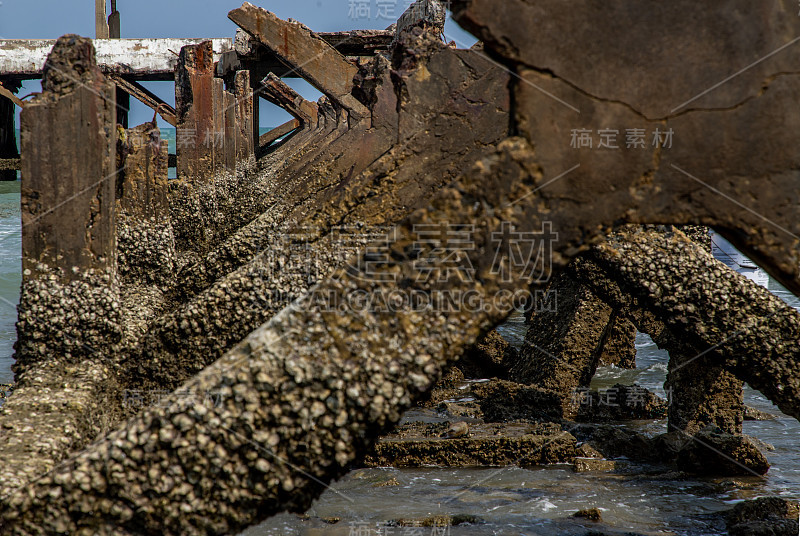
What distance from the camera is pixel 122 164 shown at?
210 inches

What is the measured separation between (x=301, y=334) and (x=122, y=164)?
3.64 m

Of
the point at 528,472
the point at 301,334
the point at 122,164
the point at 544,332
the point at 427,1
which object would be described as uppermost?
the point at 427,1

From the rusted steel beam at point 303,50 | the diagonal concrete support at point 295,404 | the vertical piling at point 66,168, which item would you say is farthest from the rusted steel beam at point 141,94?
the diagonal concrete support at point 295,404

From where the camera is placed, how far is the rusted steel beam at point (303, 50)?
8820mm

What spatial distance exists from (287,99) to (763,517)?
15077 millimetres

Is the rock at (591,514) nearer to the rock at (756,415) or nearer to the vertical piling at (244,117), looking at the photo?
the rock at (756,415)

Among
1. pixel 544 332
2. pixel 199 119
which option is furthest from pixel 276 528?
pixel 199 119

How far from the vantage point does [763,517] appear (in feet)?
12.5

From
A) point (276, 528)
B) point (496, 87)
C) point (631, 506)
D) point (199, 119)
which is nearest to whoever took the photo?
point (276, 528)

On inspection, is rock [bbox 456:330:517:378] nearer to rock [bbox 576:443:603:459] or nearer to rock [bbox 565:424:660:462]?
rock [bbox 565:424:660:462]

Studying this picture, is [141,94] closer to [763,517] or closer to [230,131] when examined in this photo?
[230,131]

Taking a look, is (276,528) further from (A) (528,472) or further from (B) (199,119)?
(B) (199,119)

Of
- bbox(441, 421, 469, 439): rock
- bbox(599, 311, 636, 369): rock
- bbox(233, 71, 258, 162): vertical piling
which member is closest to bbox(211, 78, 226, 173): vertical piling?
bbox(233, 71, 258, 162): vertical piling

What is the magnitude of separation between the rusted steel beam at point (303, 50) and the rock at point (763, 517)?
21.6ft
